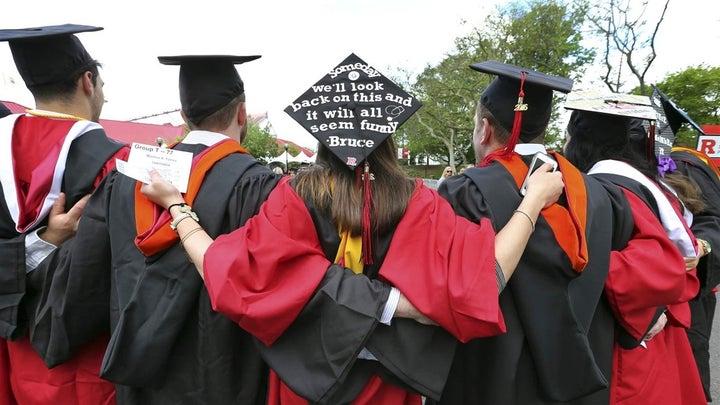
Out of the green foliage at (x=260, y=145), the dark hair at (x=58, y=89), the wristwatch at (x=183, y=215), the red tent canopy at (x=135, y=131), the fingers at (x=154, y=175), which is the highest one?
the dark hair at (x=58, y=89)

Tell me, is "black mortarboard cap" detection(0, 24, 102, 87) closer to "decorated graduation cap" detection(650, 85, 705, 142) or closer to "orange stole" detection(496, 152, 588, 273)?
"orange stole" detection(496, 152, 588, 273)

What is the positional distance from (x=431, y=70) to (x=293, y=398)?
25346 mm

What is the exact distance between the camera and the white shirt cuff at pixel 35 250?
1.80 metres

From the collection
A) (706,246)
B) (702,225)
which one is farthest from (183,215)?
(702,225)

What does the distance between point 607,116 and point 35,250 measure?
283 centimetres

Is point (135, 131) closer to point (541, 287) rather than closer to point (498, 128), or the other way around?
point (498, 128)

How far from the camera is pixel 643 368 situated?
1904 millimetres

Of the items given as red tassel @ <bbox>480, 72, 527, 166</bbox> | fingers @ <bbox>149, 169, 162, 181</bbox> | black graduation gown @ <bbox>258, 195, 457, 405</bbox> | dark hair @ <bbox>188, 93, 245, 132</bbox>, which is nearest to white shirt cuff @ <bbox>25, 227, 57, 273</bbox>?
fingers @ <bbox>149, 169, 162, 181</bbox>

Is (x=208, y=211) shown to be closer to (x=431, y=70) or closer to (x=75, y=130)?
(x=75, y=130)

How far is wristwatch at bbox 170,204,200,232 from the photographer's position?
1.44m

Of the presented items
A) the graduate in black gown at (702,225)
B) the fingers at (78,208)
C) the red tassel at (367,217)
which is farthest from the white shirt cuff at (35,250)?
the graduate in black gown at (702,225)

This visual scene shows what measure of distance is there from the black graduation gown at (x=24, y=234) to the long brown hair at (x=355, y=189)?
3.46ft

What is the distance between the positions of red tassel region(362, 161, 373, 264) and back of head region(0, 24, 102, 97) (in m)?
1.52

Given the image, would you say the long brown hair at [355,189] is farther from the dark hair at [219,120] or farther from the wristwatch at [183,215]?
the dark hair at [219,120]
